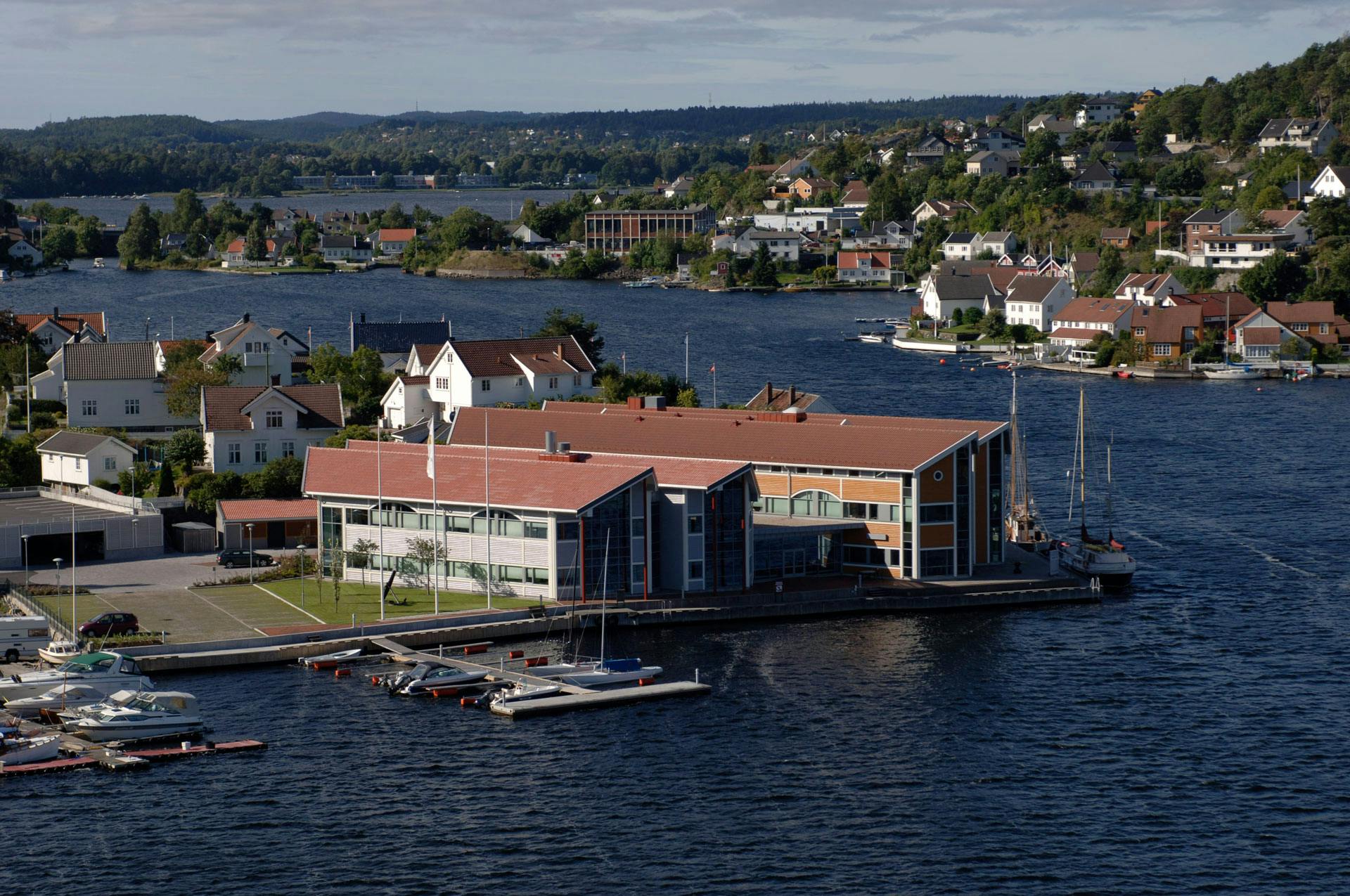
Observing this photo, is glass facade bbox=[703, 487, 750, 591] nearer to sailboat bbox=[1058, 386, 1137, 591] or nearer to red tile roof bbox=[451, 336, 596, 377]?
sailboat bbox=[1058, 386, 1137, 591]

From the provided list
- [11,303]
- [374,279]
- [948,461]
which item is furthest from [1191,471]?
[374,279]

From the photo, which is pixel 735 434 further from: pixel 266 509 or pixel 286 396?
pixel 286 396

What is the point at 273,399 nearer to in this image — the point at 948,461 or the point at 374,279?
the point at 948,461

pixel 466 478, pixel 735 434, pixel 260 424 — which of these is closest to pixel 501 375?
pixel 260 424

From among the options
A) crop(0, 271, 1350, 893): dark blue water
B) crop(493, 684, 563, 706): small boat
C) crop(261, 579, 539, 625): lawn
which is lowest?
crop(0, 271, 1350, 893): dark blue water

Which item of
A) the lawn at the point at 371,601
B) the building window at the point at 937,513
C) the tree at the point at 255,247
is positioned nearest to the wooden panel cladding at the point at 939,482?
the building window at the point at 937,513

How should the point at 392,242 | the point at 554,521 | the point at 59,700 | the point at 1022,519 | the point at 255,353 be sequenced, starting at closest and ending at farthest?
the point at 59,700, the point at 554,521, the point at 1022,519, the point at 255,353, the point at 392,242

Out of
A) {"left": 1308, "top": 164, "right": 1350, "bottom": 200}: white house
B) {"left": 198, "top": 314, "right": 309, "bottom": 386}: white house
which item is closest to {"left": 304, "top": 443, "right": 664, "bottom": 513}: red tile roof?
{"left": 198, "top": 314, "right": 309, "bottom": 386}: white house
